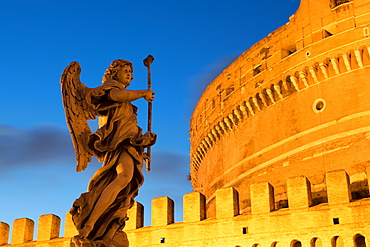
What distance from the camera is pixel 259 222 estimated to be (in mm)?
13977

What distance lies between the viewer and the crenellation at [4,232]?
1738 cm

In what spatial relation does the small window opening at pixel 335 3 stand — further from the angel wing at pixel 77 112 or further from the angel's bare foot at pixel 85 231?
the angel's bare foot at pixel 85 231

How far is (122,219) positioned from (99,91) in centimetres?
119

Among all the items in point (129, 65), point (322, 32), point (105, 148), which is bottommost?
point (105, 148)

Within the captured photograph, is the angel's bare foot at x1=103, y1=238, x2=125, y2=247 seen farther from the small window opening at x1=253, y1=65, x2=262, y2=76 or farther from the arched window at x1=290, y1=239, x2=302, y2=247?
the small window opening at x1=253, y1=65, x2=262, y2=76

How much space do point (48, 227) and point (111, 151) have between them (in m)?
12.3

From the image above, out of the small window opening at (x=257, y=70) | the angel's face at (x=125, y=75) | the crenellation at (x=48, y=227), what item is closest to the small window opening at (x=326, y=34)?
the small window opening at (x=257, y=70)

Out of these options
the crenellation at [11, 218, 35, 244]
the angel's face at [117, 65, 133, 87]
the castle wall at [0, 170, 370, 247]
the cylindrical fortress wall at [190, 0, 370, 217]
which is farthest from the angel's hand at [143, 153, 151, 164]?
the crenellation at [11, 218, 35, 244]

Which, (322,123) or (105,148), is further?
(322,123)

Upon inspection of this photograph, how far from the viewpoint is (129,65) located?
18.3ft

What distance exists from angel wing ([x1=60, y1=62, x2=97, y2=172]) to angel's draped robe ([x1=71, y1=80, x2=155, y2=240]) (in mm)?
72

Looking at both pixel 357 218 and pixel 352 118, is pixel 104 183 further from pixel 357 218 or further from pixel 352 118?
pixel 352 118

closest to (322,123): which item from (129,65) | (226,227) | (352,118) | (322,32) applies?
(352,118)

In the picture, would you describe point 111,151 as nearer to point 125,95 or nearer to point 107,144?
point 107,144
